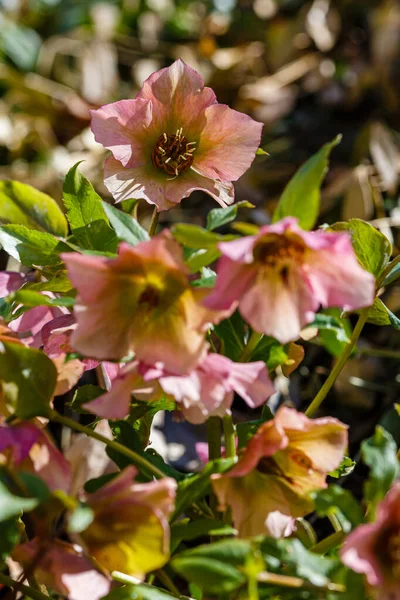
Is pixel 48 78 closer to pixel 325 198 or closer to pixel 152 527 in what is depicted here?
pixel 325 198

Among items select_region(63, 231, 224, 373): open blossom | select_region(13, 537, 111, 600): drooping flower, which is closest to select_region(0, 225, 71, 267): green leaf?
select_region(63, 231, 224, 373): open blossom

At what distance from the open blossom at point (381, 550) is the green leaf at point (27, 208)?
0.40 meters

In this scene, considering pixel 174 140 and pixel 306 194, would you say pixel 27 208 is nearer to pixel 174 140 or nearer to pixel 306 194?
pixel 174 140

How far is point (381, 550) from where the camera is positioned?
0.43 metres

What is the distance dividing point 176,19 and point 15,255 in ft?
5.28

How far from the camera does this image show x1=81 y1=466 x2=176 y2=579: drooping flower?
0.44m

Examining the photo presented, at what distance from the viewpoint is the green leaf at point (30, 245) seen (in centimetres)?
60

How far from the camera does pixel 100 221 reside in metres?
0.60

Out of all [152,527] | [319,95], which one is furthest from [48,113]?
[152,527]

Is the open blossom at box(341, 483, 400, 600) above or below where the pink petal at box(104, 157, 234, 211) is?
below

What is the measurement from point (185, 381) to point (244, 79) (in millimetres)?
1487

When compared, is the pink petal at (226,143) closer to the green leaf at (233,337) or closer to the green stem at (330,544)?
the green leaf at (233,337)

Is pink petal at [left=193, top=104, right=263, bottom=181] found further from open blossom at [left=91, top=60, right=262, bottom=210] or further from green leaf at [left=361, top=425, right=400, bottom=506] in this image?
green leaf at [left=361, top=425, right=400, bottom=506]

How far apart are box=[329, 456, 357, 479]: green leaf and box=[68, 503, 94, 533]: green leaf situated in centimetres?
24
